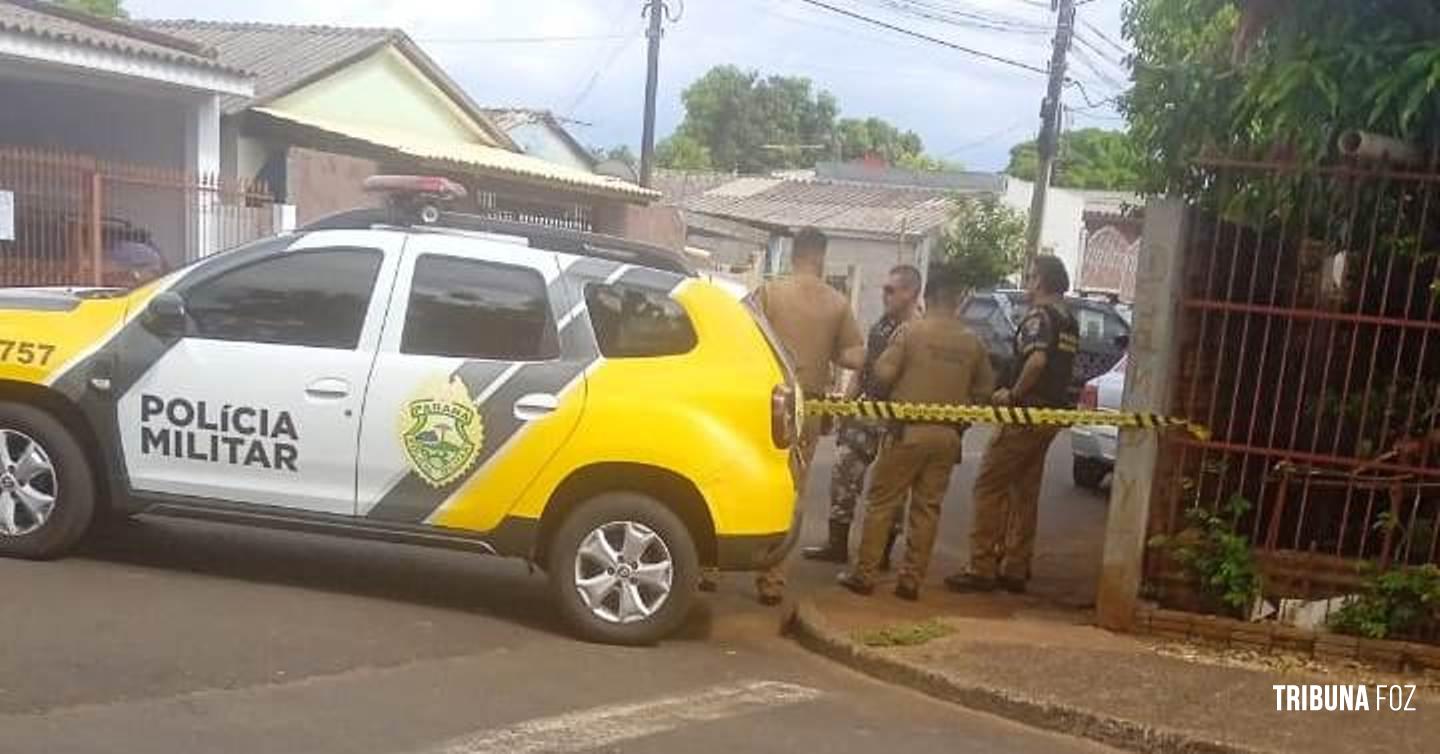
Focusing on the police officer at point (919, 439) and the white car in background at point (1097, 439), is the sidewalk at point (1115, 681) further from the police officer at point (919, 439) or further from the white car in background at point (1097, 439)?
the white car in background at point (1097, 439)

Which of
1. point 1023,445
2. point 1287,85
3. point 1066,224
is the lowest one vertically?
point 1023,445

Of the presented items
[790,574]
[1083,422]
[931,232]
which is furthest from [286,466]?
[931,232]

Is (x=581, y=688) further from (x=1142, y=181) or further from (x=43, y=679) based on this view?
(x=1142, y=181)

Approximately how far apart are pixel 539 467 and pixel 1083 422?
100 inches

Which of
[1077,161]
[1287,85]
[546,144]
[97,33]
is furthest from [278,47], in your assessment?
[1077,161]

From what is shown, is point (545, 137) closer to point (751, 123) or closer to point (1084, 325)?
point (1084, 325)

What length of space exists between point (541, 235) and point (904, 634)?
2353 millimetres

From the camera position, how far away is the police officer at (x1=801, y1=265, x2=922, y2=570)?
355 inches

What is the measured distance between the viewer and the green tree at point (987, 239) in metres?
35.9

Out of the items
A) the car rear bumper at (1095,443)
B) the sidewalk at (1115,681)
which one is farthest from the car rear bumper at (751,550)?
the car rear bumper at (1095,443)

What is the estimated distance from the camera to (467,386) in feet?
22.0

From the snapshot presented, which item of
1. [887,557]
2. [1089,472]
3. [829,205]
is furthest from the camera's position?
[829,205]

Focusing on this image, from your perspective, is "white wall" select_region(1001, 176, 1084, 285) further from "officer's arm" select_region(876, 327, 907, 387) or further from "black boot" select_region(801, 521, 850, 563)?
"officer's arm" select_region(876, 327, 907, 387)

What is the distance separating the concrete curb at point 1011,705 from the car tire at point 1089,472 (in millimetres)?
7064
